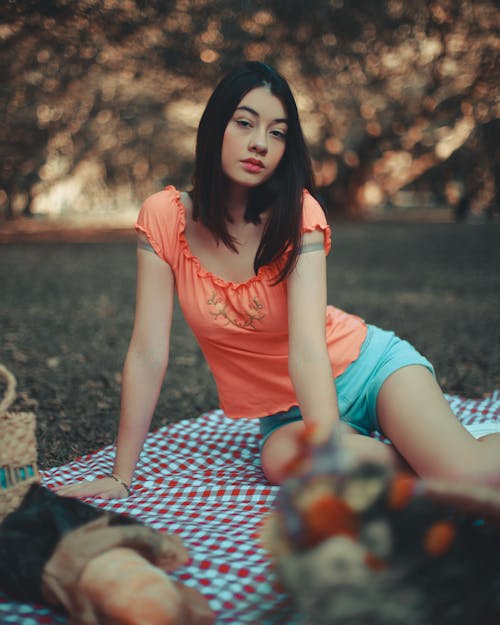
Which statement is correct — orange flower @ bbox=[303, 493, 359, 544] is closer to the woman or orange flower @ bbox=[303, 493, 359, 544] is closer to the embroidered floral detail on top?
the woman

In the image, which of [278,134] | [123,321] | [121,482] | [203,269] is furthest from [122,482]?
[123,321]

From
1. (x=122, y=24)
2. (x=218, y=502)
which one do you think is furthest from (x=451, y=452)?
(x=122, y=24)

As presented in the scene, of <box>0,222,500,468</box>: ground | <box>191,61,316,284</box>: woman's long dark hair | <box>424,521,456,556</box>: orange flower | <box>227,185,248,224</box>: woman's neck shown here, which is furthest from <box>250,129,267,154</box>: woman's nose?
<box>0,222,500,468</box>: ground

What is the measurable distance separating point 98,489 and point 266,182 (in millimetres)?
1166

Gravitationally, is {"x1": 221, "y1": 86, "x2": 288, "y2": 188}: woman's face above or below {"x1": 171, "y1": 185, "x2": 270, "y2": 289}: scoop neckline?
above

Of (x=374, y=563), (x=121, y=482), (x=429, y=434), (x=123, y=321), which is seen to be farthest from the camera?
(x=123, y=321)

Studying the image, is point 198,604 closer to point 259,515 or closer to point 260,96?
point 259,515

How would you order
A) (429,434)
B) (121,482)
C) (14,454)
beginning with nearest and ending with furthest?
(14,454)
(429,434)
(121,482)

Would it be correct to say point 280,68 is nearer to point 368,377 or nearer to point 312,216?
point 312,216

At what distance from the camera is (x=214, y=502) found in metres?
2.25

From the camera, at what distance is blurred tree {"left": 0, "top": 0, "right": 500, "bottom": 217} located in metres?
8.62

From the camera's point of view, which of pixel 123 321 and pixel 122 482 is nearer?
pixel 122 482

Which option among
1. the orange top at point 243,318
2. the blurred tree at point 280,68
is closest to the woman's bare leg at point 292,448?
the orange top at point 243,318

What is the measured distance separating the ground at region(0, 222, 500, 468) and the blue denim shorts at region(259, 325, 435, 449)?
1249 millimetres
